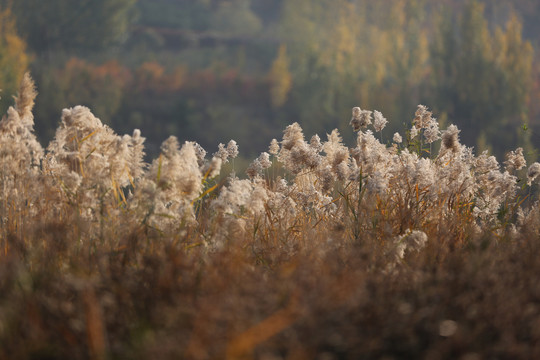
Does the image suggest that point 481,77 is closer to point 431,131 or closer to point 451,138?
point 431,131

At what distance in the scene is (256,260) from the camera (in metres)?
3.34

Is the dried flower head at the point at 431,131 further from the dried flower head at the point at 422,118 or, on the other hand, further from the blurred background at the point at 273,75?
the blurred background at the point at 273,75

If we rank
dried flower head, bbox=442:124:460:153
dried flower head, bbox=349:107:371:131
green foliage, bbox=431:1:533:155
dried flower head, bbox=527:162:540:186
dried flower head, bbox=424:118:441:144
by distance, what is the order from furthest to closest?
green foliage, bbox=431:1:533:155 < dried flower head, bbox=424:118:441:144 < dried flower head, bbox=527:162:540:186 < dried flower head, bbox=349:107:371:131 < dried flower head, bbox=442:124:460:153

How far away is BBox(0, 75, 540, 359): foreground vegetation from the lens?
1907 millimetres

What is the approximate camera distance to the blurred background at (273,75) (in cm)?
2366

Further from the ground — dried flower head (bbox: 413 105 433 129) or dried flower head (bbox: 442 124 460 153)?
dried flower head (bbox: 413 105 433 129)

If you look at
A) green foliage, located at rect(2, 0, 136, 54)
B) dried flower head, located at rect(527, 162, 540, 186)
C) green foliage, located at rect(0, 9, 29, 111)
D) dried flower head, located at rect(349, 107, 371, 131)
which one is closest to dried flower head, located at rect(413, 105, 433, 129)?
dried flower head, located at rect(349, 107, 371, 131)

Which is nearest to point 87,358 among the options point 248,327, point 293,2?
point 248,327

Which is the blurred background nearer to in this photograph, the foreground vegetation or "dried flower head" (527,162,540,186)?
"dried flower head" (527,162,540,186)

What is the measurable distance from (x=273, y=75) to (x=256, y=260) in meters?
26.9

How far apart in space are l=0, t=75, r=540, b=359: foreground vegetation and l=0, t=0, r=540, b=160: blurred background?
14744 mm

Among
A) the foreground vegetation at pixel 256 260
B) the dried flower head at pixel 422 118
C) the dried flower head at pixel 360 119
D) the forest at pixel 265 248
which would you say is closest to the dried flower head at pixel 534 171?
the forest at pixel 265 248

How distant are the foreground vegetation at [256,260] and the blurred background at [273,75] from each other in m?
14.7

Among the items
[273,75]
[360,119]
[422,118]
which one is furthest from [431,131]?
[273,75]
